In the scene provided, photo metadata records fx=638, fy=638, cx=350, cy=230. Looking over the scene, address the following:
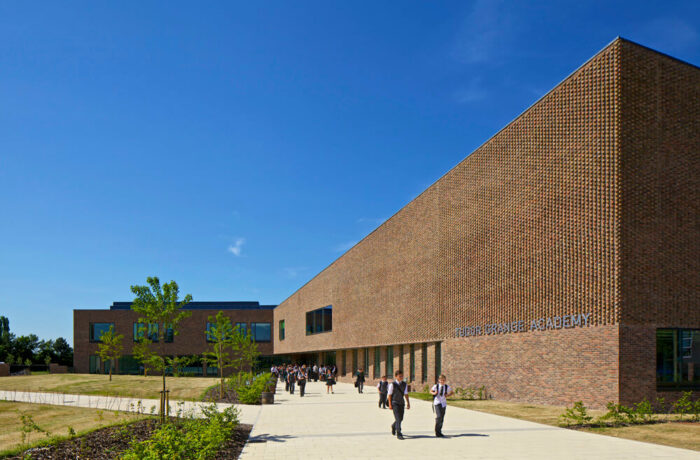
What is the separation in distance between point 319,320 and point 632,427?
165ft

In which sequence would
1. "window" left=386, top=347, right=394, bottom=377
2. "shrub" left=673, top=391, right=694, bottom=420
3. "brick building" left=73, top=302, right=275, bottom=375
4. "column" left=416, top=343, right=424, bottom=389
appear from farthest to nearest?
"brick building" left=73, top=302, right=275, bottom=375
"window" left=386, top=347, right=394, bottom=377
"column" left=416, top=343, right=424, bottom=389
"shrub" left=673, top=391, right=694, bottom=420

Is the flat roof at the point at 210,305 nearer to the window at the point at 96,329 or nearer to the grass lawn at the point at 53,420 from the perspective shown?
the window at the point at 96,329

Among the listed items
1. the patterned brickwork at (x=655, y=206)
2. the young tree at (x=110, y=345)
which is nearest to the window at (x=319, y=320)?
the young tree at (x=110, y=345)

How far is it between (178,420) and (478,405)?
14440mm

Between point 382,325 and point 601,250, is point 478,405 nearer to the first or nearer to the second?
point 601,250

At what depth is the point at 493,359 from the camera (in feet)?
100

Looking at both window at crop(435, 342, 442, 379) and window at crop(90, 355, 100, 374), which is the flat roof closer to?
window at crop(90, 355, 100, 374)

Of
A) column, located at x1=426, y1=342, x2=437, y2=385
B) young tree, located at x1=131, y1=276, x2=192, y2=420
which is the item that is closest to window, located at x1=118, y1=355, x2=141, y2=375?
column, located at x1=426, y1=342, x2=437, y2=385

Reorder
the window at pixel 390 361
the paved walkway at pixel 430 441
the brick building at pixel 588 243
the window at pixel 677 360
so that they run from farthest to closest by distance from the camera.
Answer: the window at pixel 390 361
the brick building at pixel 588 243
the window at pixel 677 360
the paved walkway at pixel 430 441

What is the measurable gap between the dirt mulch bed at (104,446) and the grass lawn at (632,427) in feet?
33.3

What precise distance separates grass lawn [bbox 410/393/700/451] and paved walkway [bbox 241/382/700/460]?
0.70 metres

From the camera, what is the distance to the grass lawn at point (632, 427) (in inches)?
637

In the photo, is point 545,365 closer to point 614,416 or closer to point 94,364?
point 614,416

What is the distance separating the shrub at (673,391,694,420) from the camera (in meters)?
21.5
